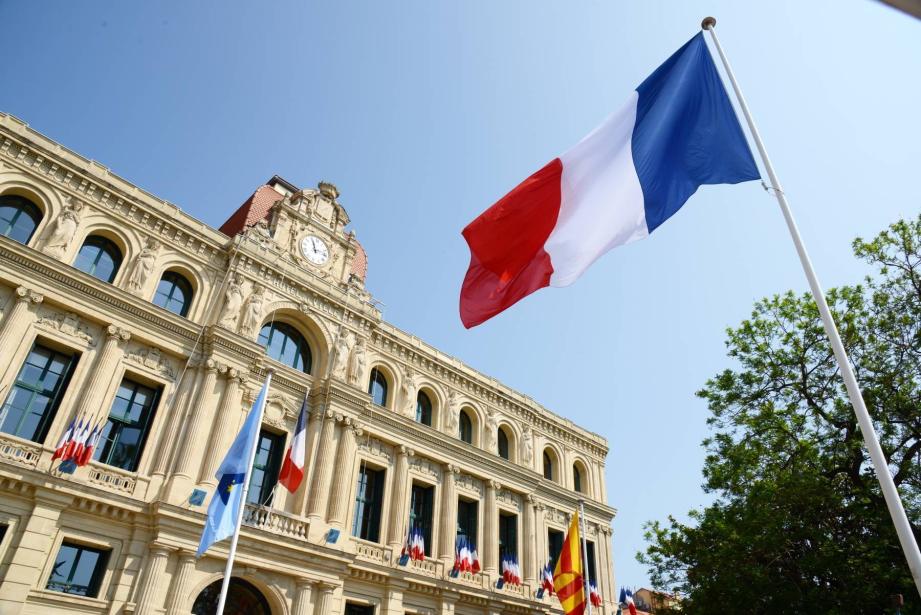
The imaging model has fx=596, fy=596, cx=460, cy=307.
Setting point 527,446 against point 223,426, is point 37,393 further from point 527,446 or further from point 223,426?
point 527,446

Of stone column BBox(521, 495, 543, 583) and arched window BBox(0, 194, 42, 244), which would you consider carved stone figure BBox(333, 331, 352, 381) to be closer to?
arched window BBox(0, 194, 42, 244)

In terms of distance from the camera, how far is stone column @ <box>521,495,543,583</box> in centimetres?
3094

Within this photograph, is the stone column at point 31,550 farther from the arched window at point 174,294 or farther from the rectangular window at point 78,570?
the arched window at point 174,294

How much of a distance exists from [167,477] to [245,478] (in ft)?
19.2

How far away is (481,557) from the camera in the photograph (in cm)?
2961

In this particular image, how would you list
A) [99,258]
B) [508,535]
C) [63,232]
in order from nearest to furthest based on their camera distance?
1. [63,232]
2. [99,258]
3. [508,535]

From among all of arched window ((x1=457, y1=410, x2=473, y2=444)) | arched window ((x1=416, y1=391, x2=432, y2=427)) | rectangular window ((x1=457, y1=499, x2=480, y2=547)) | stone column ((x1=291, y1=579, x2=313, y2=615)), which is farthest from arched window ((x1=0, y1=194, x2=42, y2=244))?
rectangular window ((x1=457, y1=499, x2=480, y2=547))

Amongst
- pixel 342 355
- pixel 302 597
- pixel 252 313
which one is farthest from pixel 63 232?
pixel 302 597

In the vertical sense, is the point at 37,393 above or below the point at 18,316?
below

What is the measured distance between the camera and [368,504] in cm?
2692

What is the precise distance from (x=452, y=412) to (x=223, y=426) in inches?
499

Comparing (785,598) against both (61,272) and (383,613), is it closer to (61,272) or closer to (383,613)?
(383,613)

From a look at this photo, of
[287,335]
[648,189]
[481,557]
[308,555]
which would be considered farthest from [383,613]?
[648,189]

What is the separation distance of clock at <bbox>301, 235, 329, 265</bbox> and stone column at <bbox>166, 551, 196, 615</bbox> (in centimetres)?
1401
